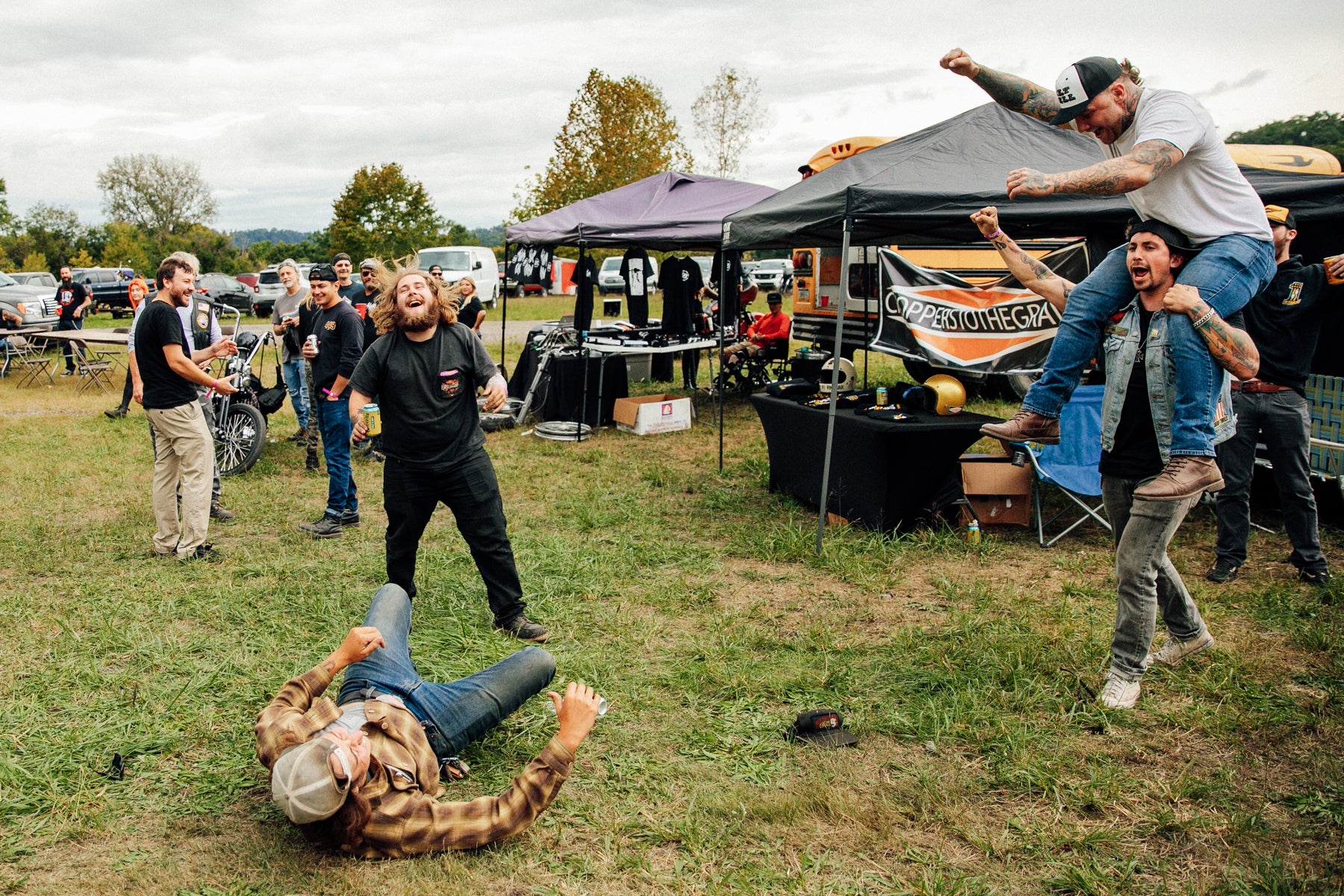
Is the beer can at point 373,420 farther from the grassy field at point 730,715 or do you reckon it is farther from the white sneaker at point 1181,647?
the white sneaker at point 1181,647

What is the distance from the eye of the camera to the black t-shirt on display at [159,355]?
5762 millimetres

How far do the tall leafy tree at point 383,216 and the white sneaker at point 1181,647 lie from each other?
45529 mm

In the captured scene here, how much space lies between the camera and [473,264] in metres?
29.0

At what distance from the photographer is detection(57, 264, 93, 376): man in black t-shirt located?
15617 mm

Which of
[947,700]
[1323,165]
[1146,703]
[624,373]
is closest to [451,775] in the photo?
[947,700]

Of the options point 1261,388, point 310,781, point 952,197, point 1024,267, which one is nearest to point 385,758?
point 310,781

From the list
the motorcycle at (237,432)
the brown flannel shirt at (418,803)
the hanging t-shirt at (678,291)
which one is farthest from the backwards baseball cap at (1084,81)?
the hanging t-shirt at (678,291)

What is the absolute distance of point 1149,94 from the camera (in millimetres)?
3295

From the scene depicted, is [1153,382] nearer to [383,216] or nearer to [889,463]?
[889,463]

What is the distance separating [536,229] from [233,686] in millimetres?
8041

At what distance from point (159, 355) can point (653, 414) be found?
18.6 ft

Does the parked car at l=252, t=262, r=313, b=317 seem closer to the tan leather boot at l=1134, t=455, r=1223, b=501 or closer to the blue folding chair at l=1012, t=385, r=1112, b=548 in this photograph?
the blue folding chair at l=1012, t=385, r=1112, b=548

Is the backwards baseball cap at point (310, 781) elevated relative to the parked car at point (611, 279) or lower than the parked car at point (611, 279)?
lower

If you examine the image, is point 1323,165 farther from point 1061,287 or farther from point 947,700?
point 947,700
